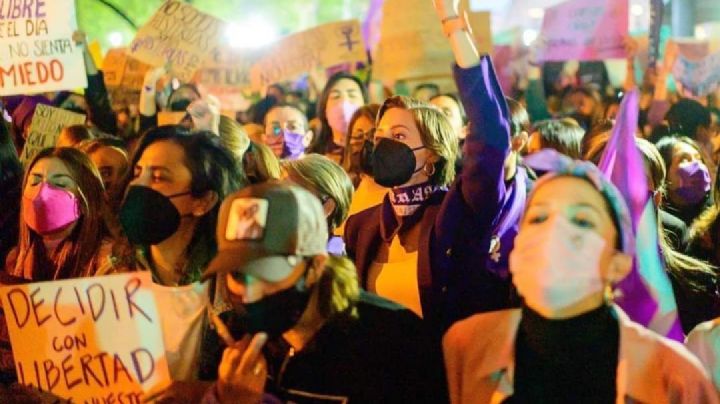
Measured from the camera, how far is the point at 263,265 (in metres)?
2.50

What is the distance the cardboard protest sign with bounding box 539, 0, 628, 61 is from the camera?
7199mm

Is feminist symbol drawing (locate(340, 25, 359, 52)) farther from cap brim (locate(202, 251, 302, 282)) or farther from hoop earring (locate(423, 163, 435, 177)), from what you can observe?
cap brim (locate(202, 251, 302, 282))

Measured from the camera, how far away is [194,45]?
21.8ft

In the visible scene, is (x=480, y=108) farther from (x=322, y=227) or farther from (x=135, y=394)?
(x=135, y=394)

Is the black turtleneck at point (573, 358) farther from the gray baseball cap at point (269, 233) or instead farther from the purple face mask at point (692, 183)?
the purple face mask at point (692, 183)

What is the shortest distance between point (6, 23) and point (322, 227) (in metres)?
3.22

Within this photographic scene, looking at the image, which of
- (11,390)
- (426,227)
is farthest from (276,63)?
(11,390)

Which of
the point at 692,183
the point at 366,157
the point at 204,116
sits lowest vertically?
the point at 692,183

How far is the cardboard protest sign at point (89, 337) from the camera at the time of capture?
2.87 metres

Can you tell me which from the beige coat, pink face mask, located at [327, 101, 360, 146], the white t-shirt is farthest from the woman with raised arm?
pink face mask, located at [327, 101, 360, 146]

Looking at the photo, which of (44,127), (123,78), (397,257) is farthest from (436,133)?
(123,78)

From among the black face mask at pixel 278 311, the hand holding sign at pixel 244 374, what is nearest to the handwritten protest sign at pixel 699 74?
the black face mask at pixel 278 311

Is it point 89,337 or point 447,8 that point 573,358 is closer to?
point 447,8

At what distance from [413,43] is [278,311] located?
568cm
